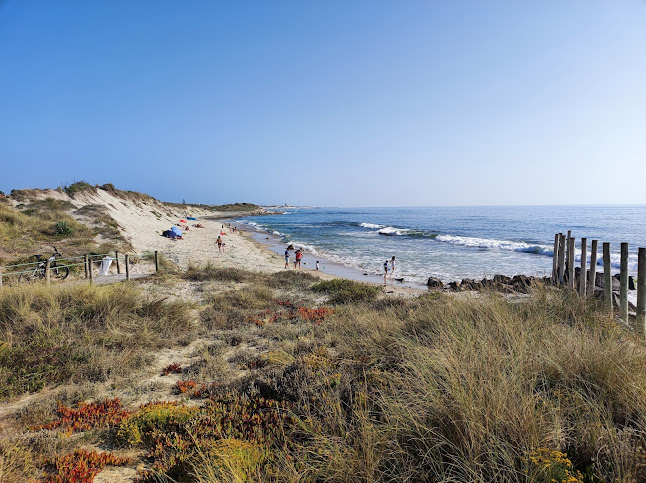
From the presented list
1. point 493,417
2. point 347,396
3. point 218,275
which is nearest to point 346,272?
point 218,275

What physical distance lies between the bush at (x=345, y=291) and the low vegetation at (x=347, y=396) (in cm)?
350

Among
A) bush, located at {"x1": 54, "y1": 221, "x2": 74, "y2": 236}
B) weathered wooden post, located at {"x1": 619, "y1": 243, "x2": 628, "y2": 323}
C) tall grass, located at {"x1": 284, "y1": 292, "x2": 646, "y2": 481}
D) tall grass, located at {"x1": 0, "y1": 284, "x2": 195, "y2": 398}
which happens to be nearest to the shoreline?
weathered wooden post, located at {"x1": 619, "y1": 243, "x2": 628, "y2": 323}

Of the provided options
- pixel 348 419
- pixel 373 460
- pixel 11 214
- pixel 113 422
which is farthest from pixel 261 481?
pixel 11 214

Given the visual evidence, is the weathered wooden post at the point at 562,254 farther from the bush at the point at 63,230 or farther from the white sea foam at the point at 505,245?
the bush at the point at 63,230

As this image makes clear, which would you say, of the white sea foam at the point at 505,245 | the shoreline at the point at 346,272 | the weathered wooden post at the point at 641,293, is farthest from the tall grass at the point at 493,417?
the white sea foam at the point at 505,245

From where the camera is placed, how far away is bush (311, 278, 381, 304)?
10.9 m

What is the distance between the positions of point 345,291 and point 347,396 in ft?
26.3

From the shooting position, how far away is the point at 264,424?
3545 mm

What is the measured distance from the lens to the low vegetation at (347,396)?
2.38 meters

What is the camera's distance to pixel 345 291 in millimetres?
11602

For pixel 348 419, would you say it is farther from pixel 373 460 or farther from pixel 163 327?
pixel 163 327

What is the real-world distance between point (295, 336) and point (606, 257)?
22.2ft

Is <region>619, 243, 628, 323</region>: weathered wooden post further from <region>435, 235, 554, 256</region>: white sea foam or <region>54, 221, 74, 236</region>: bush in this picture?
A: <region>435, 235, 554, 256</region>: white sea foam

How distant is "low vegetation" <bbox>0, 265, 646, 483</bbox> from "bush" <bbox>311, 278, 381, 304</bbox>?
3496 mm
